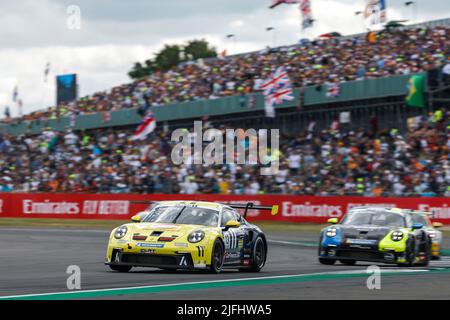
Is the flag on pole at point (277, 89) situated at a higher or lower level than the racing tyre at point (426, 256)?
higher

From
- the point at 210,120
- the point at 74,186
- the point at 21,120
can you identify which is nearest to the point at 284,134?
the point at 210,120

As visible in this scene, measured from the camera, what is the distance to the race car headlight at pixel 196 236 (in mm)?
14062

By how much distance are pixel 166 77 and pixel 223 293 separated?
39993 mm

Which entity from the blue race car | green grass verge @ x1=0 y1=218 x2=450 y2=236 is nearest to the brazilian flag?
green grass verge @ x1=0 y1=218 x2=450 y2=236

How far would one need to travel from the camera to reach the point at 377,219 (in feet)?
59.4

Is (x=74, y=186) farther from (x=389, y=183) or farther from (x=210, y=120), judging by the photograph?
(x=389, y=183)

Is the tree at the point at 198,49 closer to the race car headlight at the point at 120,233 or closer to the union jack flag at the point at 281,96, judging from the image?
the union jack flag at the point at 281,96

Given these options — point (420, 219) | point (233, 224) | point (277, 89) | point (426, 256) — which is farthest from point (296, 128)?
point (233, 224)

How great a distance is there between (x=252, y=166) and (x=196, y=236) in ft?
71.2

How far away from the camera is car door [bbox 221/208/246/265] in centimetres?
1502

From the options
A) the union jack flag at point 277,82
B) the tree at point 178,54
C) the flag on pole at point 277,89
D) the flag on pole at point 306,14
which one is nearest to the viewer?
the union jack flag at point 277,82

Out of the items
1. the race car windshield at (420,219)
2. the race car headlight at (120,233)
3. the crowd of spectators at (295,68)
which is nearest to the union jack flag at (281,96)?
the crowd of spectators at (295,68)

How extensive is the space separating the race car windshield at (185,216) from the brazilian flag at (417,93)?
2091 centimetres

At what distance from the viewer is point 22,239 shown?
1014 inches
